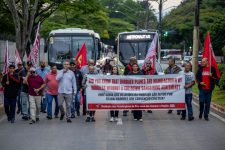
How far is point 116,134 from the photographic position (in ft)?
45.1

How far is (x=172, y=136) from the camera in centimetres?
1340

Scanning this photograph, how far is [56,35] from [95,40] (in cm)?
Answer: 214

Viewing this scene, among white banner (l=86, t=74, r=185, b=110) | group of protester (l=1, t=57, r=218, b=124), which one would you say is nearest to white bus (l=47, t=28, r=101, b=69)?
group of protester (l=1, t=57, r=218, b=124)

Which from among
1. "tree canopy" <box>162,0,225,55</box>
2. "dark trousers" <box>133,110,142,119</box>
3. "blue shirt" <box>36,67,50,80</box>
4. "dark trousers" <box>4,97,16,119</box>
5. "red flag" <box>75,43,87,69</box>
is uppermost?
"tree canopy" <box>162,0,225,55</box>

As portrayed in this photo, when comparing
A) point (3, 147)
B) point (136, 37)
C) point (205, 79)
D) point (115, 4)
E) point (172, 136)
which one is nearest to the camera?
point (3, 147)

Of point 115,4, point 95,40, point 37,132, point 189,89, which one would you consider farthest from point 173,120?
point 115,4

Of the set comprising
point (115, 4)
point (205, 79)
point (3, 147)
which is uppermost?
point (115, 4)

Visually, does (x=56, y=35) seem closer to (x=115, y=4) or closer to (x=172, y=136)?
(x=172, y=136)

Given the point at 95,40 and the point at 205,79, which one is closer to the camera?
the point at 205,79

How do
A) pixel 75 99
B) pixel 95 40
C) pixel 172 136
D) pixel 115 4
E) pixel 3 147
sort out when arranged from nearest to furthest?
1. pixel 3 147
2. pixel 172 136
3. pixel 75 99
4. pixel 95 40
5. pixel 115 4

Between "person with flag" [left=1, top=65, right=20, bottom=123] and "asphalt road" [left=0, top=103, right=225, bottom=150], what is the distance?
0.36m

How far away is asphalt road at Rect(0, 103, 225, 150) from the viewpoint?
11977 mm

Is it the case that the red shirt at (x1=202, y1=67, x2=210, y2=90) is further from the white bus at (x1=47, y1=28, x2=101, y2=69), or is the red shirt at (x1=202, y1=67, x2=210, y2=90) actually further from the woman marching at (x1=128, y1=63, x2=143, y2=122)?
the white bus at (x1=47, y1=28, x2=101, y2=69)

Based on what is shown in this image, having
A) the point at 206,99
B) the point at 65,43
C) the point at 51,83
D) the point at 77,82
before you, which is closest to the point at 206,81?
the point at 206,99
